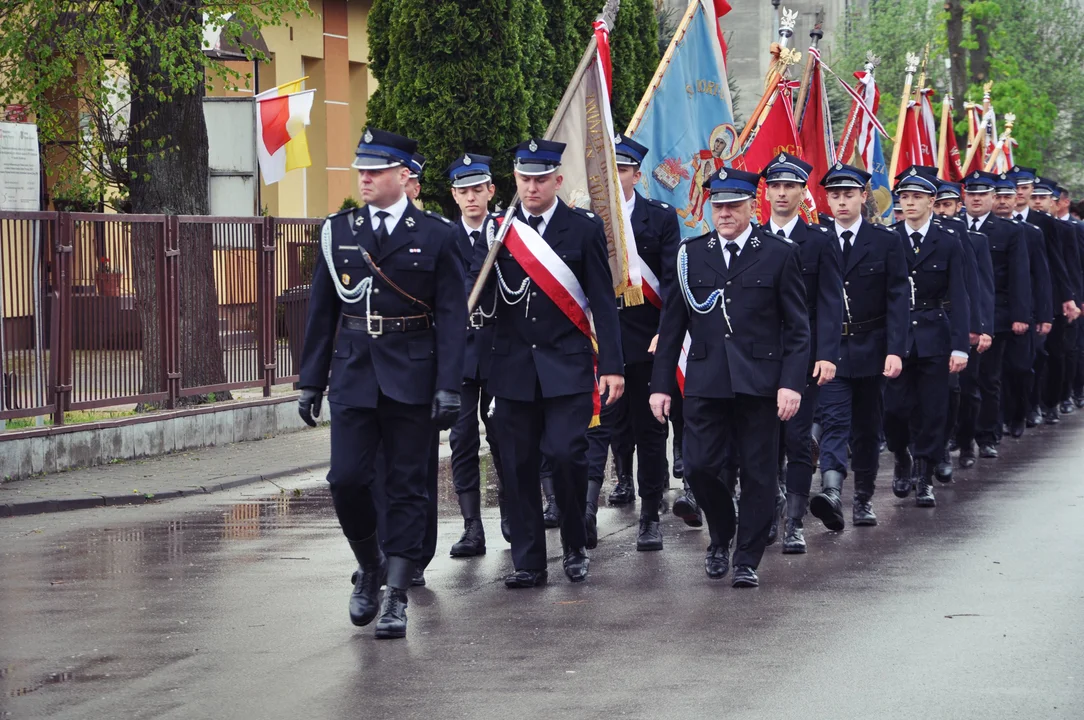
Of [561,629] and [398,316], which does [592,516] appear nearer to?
[561,629]

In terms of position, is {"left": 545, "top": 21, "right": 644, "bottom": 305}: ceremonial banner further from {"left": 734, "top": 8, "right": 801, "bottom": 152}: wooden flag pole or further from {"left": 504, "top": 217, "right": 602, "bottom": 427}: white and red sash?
{"left": 734, "top": 8, "right": 801, "bottom": 152}: wooden flag pole

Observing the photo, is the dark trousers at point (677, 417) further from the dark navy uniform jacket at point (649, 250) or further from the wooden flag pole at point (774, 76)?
the wooden flag pole at point (774, 76)

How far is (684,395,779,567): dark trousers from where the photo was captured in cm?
891

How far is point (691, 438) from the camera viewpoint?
29.5ft

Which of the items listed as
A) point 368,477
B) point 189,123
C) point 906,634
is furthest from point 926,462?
point 189,123

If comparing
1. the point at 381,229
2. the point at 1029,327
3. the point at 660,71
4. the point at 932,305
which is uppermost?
the point at 660,71

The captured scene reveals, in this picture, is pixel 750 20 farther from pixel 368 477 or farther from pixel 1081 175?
pixel 368 477

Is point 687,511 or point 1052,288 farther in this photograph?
point 1052,288

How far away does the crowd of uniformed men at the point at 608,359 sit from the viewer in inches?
306

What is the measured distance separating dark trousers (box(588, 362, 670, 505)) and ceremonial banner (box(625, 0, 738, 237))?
1946 mm

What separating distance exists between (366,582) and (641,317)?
333 centimetres

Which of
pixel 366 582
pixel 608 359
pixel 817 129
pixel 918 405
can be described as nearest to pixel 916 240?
pixel 918 405

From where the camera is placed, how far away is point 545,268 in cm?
878

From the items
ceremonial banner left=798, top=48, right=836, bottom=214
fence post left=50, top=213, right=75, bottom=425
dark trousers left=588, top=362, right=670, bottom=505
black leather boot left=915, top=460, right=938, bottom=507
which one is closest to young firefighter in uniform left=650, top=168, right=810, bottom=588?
dark trousers left=588, top=362, right=670, bottom=505
